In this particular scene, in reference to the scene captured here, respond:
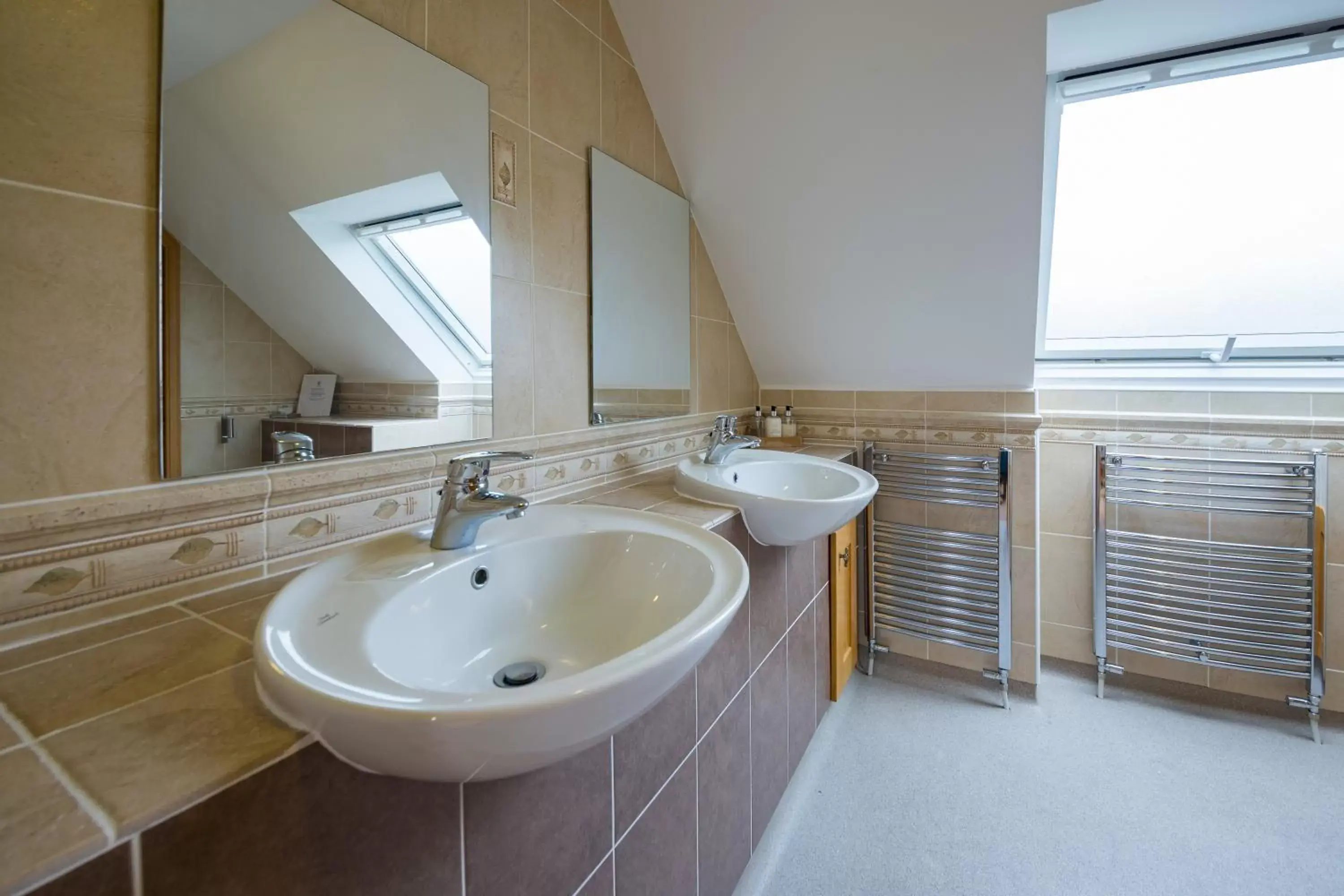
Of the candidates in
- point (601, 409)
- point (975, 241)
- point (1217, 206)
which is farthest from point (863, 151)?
point (1217, 206)

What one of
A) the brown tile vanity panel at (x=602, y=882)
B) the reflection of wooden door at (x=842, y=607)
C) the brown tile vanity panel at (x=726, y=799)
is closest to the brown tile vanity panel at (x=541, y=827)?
the brown tile vanity panel at (x=602, y=882)

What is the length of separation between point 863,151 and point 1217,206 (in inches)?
51.9

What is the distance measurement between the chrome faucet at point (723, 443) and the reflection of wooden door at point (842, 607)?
61cm

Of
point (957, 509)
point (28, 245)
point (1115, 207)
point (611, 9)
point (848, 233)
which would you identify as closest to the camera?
point (28, 245)

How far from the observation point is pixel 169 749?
43cm

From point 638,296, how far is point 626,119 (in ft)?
1.64

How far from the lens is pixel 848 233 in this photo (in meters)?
1.87

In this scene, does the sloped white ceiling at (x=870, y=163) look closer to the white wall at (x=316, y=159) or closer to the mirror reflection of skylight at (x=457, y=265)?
the white wall at (x=316, y=159)

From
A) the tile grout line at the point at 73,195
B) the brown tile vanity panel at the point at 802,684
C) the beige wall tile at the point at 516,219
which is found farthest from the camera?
the brown tile vanity panel at the point at 802,684

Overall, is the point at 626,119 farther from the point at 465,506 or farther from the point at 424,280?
the point at 465,506

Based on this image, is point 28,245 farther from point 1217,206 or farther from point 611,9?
point 1217,206

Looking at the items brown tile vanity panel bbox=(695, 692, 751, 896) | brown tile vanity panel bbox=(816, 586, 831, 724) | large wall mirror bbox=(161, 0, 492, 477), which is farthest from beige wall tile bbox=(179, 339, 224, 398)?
brown tile vanity panel bbox=(816, 586, 831, 724)

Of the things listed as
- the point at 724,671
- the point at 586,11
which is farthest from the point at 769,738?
the point at 586,11

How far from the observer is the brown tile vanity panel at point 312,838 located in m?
0.39
